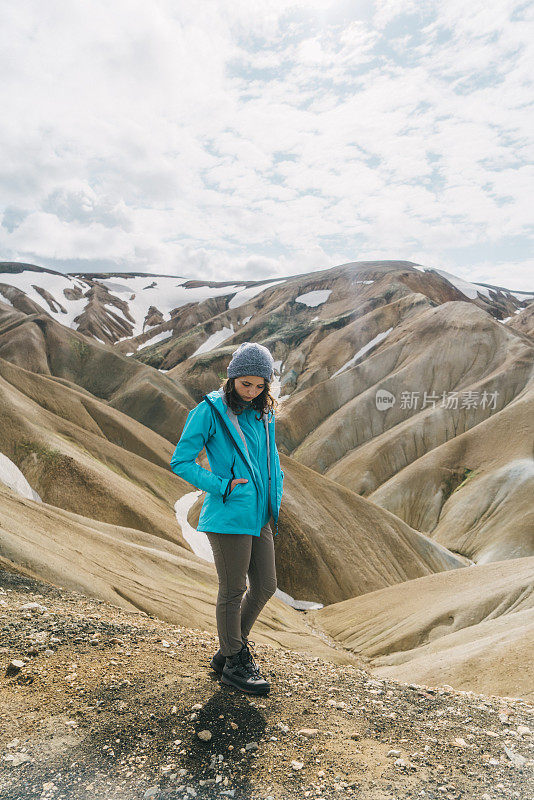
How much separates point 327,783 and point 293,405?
8372cm

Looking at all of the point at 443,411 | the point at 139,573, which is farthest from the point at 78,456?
the point at 443,411

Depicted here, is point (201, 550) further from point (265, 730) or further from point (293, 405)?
point (293, 405)

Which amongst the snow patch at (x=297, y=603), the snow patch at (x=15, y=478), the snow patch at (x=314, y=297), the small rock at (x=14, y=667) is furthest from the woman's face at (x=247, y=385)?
the snow patch at (x=314, y=297)

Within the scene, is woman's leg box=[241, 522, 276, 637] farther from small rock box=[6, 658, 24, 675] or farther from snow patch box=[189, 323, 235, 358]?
snow patch box=[189, 323, 235, 358]

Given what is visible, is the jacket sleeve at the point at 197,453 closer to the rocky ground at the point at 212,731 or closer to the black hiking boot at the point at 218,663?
the black hiking boot at the point at 218,663

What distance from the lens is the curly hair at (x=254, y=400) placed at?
5.00 metres

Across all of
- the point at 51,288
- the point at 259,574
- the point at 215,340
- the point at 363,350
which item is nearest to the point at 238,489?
the point at 259,574

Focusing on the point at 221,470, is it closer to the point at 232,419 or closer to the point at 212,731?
the point at 232,419

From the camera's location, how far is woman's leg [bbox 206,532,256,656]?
470cm

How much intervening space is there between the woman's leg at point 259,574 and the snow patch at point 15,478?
2667 cm

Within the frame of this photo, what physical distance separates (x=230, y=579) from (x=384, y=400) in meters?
76.5

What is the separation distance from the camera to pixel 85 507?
97.0 ft

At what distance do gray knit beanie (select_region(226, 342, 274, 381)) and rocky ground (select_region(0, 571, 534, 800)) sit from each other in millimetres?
3050

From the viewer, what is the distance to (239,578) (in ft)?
15.6
